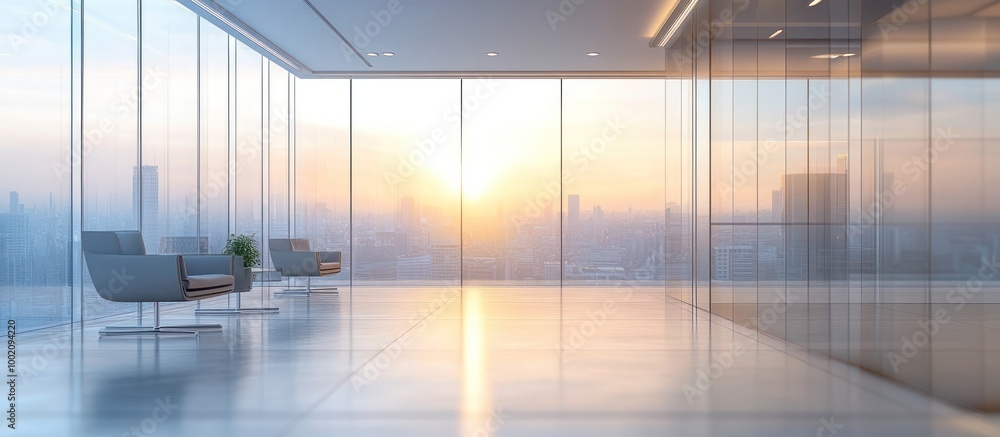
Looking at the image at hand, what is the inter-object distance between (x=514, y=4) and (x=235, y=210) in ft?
14.6

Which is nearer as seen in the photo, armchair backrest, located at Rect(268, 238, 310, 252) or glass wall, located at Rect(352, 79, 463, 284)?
armchair backrest, located at Rect(268, 238, 310, 252)

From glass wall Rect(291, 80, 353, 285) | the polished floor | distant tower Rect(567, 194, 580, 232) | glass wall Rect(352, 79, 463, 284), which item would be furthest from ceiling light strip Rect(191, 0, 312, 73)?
distant tower Rect(567, 194, 580, 232)

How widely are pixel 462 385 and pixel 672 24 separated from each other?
19.0 feet

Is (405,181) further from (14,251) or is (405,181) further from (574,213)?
(14,251)

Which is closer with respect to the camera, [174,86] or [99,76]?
[99,76]

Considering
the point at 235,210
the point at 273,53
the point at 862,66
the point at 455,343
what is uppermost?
the point at 273,53

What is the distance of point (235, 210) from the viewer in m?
9.81

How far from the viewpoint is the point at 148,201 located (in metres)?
7.91

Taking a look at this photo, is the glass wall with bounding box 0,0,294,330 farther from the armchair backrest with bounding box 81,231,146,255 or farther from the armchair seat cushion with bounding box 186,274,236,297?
the armchair seat cushion with bounding box 186,274,236,297

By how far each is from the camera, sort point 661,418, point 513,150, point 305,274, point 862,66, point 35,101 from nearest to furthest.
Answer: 1. point 661,418
2. point 862,66
3. point 35,101
4. point 305,274
5. point 513,150

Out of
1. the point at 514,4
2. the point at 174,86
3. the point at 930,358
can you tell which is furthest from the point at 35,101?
the point at 930,358

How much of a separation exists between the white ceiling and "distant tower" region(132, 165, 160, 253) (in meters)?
1.74

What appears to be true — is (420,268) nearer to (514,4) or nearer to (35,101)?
(514,4)

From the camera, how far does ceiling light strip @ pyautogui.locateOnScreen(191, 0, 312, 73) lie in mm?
7930
